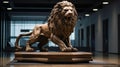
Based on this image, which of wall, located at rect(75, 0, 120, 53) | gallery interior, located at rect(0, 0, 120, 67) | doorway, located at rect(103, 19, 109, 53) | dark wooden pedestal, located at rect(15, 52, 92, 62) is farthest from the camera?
doorway, located at rect(103, 19, 109, 53)

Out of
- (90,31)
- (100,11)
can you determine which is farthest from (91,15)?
(100,11)

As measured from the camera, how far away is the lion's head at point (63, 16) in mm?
7371

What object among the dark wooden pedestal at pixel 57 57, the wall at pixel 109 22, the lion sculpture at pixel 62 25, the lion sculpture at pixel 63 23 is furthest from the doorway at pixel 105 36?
the dark wooden pedestal at pixel 57 57

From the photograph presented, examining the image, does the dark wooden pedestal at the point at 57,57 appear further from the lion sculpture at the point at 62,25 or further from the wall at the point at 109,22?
the wall at the point at 109,22

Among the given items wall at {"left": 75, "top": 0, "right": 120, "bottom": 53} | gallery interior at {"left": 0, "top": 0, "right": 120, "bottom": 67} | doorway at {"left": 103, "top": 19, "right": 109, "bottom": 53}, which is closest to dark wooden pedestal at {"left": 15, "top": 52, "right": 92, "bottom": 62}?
gallery interior at {"left": 0, "top": 0, "right": 120, "bottom": 67}

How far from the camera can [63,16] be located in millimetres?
7457

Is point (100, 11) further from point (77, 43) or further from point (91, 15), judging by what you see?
point (77, 43)

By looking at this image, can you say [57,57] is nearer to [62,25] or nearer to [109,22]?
[62,25]

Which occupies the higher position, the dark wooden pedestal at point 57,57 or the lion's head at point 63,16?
the lion's head at point 63,16

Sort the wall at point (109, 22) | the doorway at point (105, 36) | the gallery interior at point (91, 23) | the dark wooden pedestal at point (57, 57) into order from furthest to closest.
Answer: the doorway at point (105, 36) → the wall at point (109, 22) → the gallery interior at point (91, 23) → the dark wooden pedestal at point (57, 57)

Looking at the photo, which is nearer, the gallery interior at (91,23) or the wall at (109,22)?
the gallery interior at (91,23)

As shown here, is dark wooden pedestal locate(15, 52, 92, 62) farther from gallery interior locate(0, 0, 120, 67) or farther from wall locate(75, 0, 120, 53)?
wall locate(75, 0, 120, 53)

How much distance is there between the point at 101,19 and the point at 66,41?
53.8ft

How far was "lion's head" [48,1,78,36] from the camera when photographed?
7.37 m
